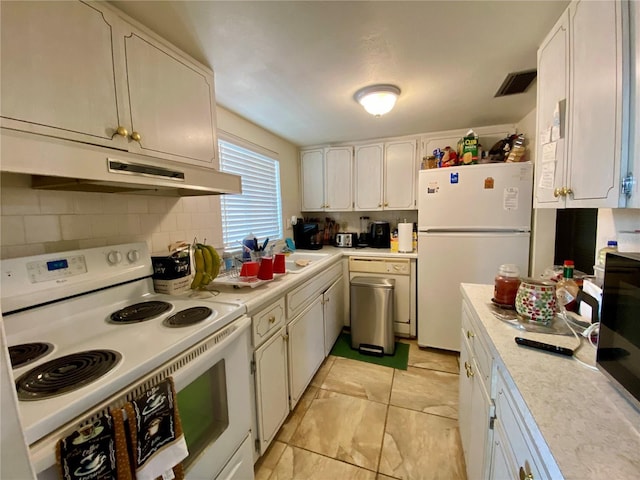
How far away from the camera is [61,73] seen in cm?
85

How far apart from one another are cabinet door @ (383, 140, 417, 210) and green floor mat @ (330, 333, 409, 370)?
148 cm

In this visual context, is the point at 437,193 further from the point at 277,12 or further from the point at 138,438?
the point at 138,438

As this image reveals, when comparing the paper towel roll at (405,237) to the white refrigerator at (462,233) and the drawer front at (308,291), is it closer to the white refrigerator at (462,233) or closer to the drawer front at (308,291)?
the white refrigerator at (462,233)

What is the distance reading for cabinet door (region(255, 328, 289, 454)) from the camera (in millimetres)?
1351

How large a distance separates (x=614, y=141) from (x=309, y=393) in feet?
6.91

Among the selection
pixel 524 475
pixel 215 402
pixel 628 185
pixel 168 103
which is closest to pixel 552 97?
pixel 628 185

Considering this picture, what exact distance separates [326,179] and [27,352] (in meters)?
2.74

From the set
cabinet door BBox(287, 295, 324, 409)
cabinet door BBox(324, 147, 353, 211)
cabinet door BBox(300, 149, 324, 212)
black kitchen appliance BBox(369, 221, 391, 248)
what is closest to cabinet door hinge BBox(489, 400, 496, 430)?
cabinet door BBox(287, 295, 324, 409)

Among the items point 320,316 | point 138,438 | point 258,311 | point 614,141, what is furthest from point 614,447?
point 320,316

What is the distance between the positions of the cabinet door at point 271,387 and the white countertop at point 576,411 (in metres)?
1.05

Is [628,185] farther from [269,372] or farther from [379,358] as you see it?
[379,358]

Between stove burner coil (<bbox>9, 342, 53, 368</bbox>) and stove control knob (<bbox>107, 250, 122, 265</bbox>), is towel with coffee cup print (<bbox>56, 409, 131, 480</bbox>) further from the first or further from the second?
stove control knob (<bbox>107, 250, 122, 265</bbox>)

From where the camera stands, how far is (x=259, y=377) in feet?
4.39

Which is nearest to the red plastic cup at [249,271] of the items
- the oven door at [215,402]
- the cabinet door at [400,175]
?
the oven door at [215,402]
